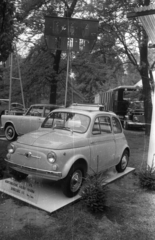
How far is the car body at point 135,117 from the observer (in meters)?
15.9

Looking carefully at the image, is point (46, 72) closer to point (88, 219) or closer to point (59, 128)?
point (59, 128)

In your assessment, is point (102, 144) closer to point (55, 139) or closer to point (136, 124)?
point (55, 139)

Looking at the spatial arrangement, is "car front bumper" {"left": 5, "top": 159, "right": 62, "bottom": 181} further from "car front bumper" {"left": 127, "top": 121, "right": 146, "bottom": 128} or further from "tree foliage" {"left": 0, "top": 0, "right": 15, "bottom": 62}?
"car front bumper" {"left": 127, "top": 121, "right": 146, "bottom": 128}

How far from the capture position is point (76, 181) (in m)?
4.59

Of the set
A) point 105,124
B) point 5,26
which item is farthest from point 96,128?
point 5,26

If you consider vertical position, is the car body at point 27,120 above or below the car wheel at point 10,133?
above

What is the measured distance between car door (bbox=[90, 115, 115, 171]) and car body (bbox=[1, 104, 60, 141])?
380 centimetres

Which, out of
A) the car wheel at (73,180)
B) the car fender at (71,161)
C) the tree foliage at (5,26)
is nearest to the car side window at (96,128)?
the car fender at (71,161)

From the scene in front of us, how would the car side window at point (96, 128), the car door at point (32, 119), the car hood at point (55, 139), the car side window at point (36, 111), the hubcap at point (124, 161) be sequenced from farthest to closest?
1. the car side window at point (36, 111)
2. the car door at point (32, 119)
3. the hubcap at point (124, 161)
4. the car side window at point (96, 128)
5. the car hood at point (55, 139)

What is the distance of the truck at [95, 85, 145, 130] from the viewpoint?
1594 cm

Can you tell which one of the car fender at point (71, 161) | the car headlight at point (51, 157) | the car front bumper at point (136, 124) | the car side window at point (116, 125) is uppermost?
the car side window at point (116, 125)

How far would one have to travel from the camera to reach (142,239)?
3.35 m

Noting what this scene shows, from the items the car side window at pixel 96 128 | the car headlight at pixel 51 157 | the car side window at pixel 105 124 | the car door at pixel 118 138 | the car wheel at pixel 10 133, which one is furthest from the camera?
the car wheel at pixel 10 133

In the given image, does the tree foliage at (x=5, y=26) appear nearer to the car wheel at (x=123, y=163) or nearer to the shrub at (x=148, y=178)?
the car wheel at (x=123, y=163)
